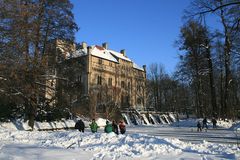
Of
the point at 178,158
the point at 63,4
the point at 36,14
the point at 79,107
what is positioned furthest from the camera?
the point at 79,107

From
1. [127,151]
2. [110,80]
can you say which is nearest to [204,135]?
[127,151]

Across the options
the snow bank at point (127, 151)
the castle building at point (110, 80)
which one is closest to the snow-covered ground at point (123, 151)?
the snow bank at point (127, 151)

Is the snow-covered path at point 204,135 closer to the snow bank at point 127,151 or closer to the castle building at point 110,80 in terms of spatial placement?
the snow bank at point 127,151

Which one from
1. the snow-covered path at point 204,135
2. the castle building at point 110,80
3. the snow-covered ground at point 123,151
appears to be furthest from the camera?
the castle building at point 110,80

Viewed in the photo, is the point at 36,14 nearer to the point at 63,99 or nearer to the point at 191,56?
the point at 63,99

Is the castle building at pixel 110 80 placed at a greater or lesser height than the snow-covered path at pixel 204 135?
greater

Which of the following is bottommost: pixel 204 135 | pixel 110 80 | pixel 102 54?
pixel 204 135

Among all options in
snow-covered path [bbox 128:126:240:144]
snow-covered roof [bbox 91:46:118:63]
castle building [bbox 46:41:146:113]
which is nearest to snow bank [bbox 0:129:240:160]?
snow-covered path [bbox 128:126:240:144]

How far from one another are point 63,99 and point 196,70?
60.8ft

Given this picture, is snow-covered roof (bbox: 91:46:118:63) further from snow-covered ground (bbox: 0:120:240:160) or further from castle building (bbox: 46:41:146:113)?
snow-covered ground (bbox: 0:120:240:160)

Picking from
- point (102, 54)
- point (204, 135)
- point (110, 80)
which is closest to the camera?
point (204, 135)

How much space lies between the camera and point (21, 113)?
31203 mm


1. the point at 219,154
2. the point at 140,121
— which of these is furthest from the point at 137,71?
the point at 219,154

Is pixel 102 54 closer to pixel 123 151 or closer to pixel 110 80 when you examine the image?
pixel 110 80
